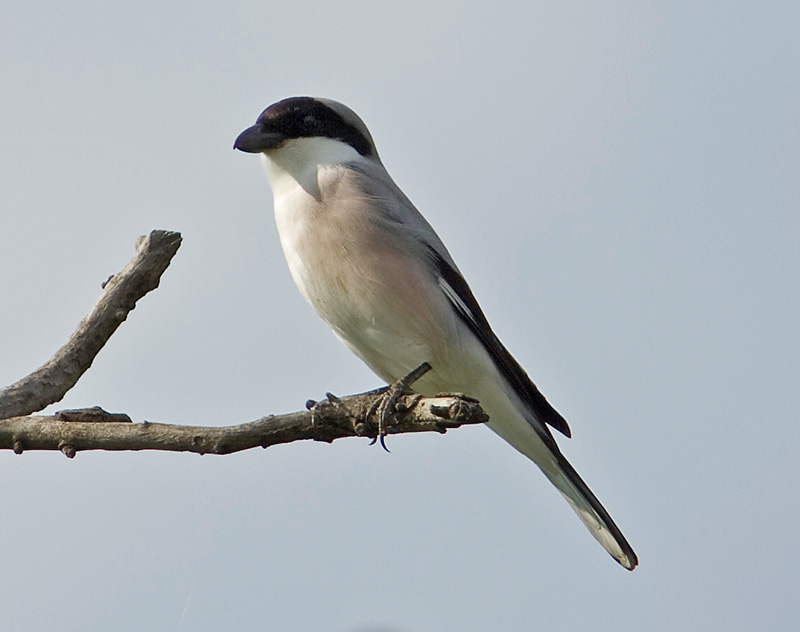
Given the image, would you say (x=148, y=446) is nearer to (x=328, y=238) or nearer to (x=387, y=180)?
(x=328, y=238)

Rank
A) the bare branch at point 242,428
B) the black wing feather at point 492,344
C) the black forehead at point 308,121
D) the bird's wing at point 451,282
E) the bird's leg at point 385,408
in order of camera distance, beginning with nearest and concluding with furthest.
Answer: the bare branch at point 242,428 → the bird's leg at point 385,408 → the bird's wing at point 451,282 → the black wing feather at point 492,344 → the black forehead at point 308,121

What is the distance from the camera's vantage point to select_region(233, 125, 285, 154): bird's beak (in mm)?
5551

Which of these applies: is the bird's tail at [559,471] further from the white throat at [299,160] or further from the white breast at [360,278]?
the white throat at [299,160]

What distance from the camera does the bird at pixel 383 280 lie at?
16.7 feet

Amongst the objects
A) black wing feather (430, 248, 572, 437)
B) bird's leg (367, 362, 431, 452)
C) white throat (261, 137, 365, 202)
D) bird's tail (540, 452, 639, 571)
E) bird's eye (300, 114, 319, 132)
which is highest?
bird's eye (300, 114, 319, 132)

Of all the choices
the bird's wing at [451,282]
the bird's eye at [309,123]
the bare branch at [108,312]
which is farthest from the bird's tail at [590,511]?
the bare branch at [108,312]

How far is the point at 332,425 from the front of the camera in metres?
4.10

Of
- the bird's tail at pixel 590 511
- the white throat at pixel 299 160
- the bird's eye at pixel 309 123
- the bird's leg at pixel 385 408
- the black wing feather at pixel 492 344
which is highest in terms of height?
the bird's eye at pixel 309 123

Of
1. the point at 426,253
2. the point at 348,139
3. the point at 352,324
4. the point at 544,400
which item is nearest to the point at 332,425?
the point at 352,324

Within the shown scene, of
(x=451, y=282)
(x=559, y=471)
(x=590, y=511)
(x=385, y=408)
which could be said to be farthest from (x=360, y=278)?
(x=590, y=511)

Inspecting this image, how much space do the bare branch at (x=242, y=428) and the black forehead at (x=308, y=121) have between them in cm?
201

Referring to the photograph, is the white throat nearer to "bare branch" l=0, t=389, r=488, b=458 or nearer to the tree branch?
the tree branch

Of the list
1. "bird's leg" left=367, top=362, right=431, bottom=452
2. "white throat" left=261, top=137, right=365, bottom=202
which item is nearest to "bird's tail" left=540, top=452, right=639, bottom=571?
"bird's leg" left=367, top=362, right=431, bottom=452

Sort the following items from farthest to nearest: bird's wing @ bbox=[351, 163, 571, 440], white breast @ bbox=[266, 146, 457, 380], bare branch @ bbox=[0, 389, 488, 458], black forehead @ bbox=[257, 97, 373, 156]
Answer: black forehead @ bbox=[257, 97, 373, 156], bird's wing @ bbox=[351, 163, 571, 440], white breast @ bbox=[266, 146, 457, 380], bare branch @ bbox=[0, 389, 488, 458]
